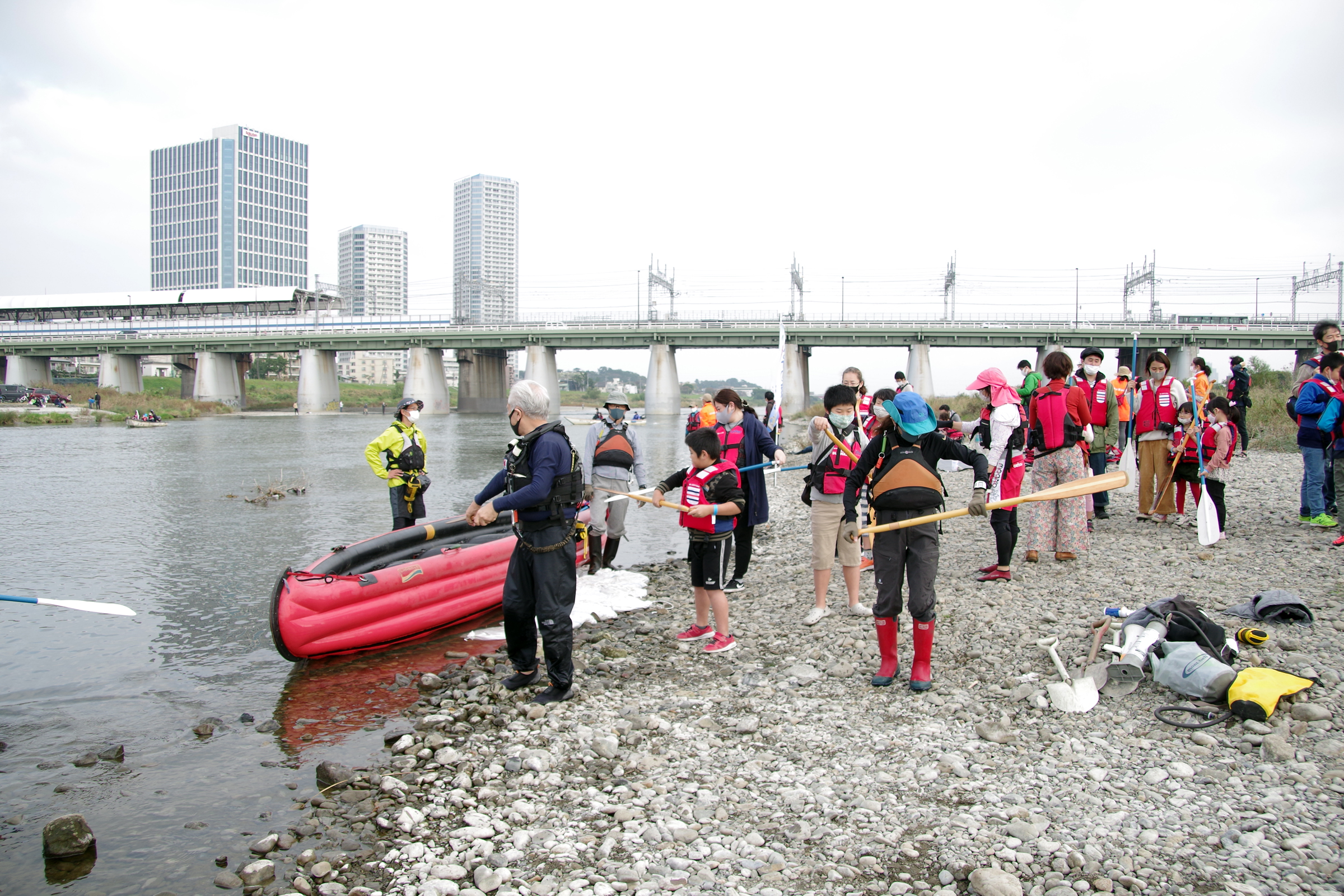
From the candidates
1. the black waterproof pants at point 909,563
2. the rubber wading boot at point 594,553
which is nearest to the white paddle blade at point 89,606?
the rubber wading boot at point 594,553

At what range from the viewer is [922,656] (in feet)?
17.3

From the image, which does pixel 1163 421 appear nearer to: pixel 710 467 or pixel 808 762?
pixel 710 467

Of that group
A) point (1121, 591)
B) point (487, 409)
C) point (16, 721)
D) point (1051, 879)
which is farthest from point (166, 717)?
point (487, 409)

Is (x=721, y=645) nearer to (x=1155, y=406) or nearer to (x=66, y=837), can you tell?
(x=66, y=837)

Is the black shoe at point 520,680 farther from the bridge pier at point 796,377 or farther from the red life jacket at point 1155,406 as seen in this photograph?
the bridge pier at point 796,377

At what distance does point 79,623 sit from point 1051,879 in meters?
10.2

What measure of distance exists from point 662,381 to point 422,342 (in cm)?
2524

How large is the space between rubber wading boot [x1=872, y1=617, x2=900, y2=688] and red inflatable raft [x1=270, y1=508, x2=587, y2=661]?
3.78 m

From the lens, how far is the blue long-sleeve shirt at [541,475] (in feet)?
16.7

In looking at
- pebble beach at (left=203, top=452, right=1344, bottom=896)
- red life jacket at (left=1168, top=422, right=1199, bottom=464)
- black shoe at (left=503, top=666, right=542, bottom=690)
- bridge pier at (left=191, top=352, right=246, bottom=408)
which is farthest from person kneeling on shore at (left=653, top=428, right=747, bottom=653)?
bridge pier at (left=191, top=352, right=246, bottom=408)

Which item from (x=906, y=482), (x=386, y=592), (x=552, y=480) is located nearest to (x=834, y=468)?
(x=906, y=482)

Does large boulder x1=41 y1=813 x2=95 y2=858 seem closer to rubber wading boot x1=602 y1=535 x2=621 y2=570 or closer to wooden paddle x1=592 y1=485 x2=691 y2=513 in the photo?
wooden paddle x1=592 y1=485 x2=691 y2=513

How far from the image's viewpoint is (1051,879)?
10.6 feet

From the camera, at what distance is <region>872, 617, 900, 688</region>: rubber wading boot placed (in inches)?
211
